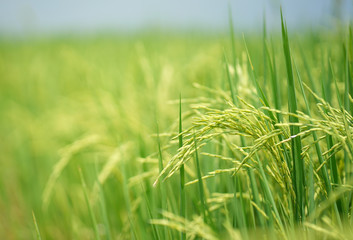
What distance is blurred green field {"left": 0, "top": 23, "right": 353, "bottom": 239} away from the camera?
73 cm

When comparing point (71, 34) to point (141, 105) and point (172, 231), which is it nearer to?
point (141, 105)

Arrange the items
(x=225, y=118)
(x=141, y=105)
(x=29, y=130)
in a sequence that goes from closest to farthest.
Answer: (x=225, y=118) < (x=141, y=105) < (x=29, y=130)

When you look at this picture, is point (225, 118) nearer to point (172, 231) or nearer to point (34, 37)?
point (172, 231)

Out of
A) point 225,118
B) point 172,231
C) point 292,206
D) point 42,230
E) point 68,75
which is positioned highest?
point 68,75

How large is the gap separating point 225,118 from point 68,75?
318 centimetres

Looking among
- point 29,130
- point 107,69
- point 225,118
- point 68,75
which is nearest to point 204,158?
point 225,118

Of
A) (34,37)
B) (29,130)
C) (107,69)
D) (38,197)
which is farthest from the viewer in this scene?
(34,37)

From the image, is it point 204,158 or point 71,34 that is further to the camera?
point 71,34

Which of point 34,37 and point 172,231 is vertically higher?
point 34,37

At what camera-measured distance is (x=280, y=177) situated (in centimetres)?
76

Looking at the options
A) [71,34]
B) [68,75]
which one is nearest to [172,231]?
[68,75]

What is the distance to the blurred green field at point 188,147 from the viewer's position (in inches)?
28.7

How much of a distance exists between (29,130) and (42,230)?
3.69 ft

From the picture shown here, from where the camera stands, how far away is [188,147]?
2.18ft
